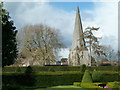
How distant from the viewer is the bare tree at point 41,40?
50.0m

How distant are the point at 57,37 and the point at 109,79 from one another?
20980mm

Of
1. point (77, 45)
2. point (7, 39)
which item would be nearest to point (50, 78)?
point (7, 39)

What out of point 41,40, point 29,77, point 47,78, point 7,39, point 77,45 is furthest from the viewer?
point 77,45

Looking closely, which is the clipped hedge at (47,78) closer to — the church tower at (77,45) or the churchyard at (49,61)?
the churchyard at (49,61)

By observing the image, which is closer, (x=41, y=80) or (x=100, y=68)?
(x=41, y=80)

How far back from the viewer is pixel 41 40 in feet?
165

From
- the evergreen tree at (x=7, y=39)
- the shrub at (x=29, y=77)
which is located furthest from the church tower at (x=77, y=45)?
the evergreen tree at (x=7, y=39)

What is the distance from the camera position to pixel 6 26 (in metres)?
19.7

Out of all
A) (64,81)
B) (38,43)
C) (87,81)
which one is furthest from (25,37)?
(87,81)

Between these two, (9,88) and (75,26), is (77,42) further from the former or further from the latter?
(9,88)

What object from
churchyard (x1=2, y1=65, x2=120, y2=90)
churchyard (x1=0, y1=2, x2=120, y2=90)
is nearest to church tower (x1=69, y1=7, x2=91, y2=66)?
churchyard (x1=0, y1=2, x2=120, y2=90)

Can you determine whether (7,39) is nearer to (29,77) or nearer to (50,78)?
(29,77)

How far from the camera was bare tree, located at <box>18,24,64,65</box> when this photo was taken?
50.0m

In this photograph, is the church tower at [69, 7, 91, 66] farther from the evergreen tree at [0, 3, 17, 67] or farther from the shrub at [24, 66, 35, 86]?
the evergreen tree at [0, 3, 17, 67]
